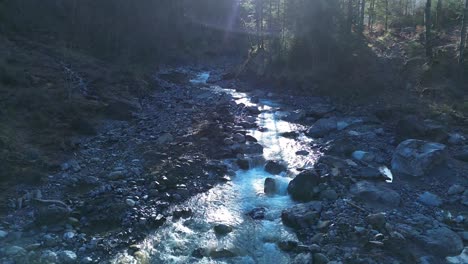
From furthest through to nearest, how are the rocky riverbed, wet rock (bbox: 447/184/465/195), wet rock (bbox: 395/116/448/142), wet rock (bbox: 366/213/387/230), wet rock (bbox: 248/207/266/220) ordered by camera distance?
wet rock (bbox: 395/116/448/142) < wet rock (bbox: 447/184/465/195) < wet rock (bbox: 248/207/266/220) < wet rock (bbox: 366/213/387/230) < the rocky riverbed

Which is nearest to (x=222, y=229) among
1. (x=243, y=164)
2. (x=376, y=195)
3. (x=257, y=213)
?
(x=257, y=213)

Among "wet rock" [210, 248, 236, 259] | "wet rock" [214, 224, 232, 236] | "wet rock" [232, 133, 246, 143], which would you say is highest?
"wet rock" [232, 133, 246, 143]

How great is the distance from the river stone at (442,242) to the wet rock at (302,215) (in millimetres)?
3015

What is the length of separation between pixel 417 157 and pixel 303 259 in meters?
7.99

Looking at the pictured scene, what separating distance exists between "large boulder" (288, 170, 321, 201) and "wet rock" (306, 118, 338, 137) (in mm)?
6469

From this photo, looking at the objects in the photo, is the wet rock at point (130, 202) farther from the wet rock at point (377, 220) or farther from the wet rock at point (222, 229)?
the wet rock at point (377, 220)

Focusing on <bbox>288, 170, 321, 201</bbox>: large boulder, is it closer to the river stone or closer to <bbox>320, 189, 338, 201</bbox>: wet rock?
<bbox>320, 189, 338, 201</bbox>: wet rock

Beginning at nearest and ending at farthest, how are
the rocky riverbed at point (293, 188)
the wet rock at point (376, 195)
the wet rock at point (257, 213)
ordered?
the rocky riverbed at point (293, 188) → the wet rock at point (257, 213) → the wet rock at point (376, 195)

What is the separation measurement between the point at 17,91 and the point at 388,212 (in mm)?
18333

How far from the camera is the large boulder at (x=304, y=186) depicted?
14.0m

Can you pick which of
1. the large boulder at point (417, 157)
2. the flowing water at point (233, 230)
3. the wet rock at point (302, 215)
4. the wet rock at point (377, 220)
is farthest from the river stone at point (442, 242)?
the large boulder at point (417, 157)

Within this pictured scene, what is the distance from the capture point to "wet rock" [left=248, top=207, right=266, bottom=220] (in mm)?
12922

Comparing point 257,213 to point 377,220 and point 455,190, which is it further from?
point 455,190

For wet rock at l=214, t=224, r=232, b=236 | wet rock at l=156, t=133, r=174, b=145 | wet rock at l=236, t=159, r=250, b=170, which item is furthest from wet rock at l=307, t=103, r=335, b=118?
wet rock at l=214, t=224, r=232, b=236
